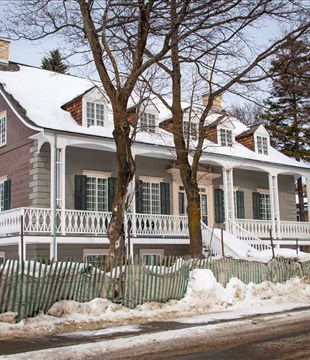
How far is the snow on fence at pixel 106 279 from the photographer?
1064 centimetres

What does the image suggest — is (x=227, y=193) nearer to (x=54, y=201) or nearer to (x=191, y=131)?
(x=191, y=131)

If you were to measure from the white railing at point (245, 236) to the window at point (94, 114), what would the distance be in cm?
724

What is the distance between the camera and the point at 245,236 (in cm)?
2388

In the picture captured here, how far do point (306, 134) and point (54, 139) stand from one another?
87.5 ft

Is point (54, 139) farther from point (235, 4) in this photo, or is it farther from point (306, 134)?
point (306, 134)

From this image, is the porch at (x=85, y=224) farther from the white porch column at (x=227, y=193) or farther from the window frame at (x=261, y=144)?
the window frame at (x=261, y=144)

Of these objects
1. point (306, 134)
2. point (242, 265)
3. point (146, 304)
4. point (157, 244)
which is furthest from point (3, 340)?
point (306, 134)

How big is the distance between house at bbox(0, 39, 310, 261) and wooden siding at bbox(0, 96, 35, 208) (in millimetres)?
41

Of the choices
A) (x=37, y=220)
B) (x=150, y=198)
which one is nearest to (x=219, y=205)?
(x=150, y=198)

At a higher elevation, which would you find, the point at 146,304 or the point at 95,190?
the point at 95,190

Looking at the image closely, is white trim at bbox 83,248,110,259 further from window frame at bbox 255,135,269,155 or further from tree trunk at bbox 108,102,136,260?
window frame at bbox 255,135,269,155

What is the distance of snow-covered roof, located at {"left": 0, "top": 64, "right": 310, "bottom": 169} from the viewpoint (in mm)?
20359

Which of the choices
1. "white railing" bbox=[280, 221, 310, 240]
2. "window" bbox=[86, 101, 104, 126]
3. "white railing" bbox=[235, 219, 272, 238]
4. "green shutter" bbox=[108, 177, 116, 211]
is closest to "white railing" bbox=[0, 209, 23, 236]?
"green shutter" bbox=[108, 177, 116, 211]

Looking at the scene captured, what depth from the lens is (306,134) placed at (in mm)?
40375
